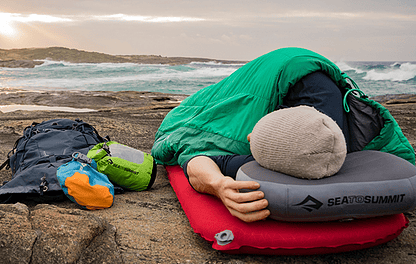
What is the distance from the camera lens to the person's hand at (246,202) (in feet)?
4.88

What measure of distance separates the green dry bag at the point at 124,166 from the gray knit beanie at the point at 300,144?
1.14 metres

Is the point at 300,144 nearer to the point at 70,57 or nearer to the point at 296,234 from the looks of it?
the point at 296,234

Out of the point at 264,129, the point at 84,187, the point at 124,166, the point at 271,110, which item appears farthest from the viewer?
the point at 124,166

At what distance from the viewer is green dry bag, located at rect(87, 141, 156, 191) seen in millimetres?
2286

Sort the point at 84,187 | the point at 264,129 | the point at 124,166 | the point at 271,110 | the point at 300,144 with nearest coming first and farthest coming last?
the point at 300,144
the point at 264,129
the point at 84,187
the point at 271,110
the point at 124,166

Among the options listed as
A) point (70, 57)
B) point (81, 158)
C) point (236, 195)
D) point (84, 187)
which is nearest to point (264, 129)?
point (236, 195)

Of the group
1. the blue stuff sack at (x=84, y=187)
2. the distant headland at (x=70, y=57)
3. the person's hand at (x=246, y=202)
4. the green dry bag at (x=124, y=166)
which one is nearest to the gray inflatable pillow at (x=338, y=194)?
the person's hand at (x=246, y=202)

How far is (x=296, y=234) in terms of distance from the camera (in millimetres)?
1550

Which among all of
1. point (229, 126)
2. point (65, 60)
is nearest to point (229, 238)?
point (229, 126)

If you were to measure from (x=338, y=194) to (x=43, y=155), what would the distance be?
6.76 ft

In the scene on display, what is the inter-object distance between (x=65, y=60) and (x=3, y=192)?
42.9m

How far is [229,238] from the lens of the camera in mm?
1532

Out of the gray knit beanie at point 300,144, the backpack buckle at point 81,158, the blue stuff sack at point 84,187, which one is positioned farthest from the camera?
the backpack buckle at point 81,158

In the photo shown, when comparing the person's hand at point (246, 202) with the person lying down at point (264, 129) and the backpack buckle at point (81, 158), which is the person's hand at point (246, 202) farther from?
the backpack buckle at point (81, 158)
